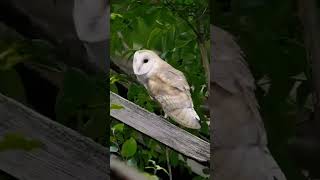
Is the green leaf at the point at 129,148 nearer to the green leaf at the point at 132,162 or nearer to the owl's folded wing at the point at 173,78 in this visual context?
the green leaf at the point at 132,162

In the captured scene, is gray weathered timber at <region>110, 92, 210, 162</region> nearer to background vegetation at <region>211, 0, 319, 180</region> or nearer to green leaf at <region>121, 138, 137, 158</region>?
green leaf at <region>121, 138, 137, 158</region>

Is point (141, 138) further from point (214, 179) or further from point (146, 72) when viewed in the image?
point (214, 179)

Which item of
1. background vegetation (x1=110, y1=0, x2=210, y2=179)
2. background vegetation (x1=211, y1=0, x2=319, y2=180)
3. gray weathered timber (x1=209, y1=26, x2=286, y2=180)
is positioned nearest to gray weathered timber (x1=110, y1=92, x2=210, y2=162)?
background vegetation (x1=110, y1=0, x2=210, y2=179)

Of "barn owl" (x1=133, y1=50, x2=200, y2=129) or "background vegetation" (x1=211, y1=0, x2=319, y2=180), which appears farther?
"barn owl" (x1=133, y1=50, x2=200, y2=129)

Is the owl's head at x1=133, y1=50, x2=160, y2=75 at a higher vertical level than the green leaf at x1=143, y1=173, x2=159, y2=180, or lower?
higher

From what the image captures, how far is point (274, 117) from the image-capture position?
46.5 inches

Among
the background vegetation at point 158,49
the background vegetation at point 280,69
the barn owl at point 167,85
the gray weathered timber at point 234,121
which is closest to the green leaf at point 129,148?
the background vegetation at point 158,49

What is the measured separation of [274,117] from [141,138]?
0.46 m

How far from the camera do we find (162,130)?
145cm

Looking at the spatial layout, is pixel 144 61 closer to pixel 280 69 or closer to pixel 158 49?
pixel 158 49

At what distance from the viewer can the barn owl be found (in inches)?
55.1

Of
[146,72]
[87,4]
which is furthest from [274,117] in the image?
[87,4]

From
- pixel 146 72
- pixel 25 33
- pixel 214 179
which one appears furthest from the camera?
pixel 146 72

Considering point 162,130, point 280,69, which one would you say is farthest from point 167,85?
point 280,69
